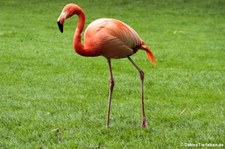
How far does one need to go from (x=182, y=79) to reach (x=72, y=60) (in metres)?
2.20

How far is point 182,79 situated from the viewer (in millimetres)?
6773

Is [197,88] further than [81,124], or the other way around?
[197,88]

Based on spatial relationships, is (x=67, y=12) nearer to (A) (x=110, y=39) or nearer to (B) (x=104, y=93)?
(A) (x=110, y=39)

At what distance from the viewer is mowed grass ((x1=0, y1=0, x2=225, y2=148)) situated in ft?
14.0

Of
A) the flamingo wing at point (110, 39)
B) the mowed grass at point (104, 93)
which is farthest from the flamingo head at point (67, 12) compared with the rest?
the mowed grass at point (104, 93)

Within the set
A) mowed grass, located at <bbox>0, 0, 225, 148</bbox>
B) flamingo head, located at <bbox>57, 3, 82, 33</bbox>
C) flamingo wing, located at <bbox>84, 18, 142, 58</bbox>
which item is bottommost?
mowed grass, located at <bbox>0, 0, 225, 148</bbox>

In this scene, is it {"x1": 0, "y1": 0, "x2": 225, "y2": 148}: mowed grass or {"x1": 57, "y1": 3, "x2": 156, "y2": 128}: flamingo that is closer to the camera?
{"x1": 57, "y1": 3, "x2": 156, "y2": 128}: flamingo

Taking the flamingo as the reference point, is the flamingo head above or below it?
above

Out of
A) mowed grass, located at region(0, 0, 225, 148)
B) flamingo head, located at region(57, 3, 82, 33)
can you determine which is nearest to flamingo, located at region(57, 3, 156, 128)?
flamingo head, located at region(57, 3, 82, 33)

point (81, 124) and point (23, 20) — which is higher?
point (81, 124)

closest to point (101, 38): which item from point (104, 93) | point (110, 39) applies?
point (110, 39)

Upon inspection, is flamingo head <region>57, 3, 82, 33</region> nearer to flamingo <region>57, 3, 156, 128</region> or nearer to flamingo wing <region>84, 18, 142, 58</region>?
flamingo <region>57, 3, 156, 128</region>

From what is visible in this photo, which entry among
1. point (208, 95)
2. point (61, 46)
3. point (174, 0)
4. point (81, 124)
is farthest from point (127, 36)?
point (174, 0)

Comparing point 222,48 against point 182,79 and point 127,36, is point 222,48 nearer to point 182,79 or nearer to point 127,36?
point 182,79
